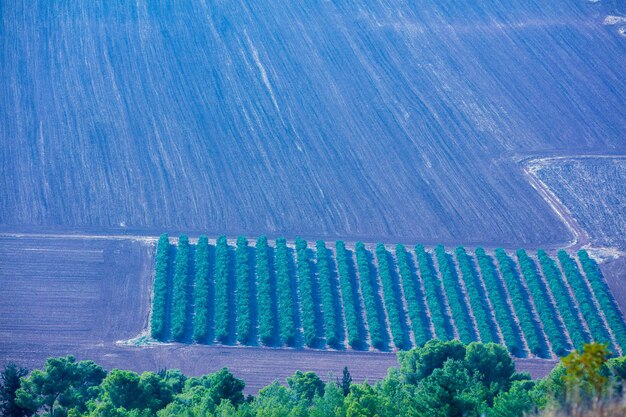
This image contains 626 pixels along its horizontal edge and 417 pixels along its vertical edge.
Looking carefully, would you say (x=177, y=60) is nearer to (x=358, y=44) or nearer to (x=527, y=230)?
(x=358, y=44)

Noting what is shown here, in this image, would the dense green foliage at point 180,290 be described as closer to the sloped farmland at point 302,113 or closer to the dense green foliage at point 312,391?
the sloped farmland at point 302,113

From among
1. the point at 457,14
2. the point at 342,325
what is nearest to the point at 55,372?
the point at 342,325

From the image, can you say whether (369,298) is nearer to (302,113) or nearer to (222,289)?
(222,289)

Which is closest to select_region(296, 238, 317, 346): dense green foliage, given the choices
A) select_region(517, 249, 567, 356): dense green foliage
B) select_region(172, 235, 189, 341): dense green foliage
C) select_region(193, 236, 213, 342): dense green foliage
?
select_region(193, 236, 213, 342): dense green foliage

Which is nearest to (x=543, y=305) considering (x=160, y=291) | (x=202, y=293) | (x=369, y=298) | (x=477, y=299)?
(x=477, y=299)

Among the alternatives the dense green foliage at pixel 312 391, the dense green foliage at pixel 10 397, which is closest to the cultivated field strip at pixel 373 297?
the dense green foliage at pixel 312 391

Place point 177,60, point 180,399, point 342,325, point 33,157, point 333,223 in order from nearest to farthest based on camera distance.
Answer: point 180,399 < point 342,325 < point 333,223 < point 33,157 < point 177,60

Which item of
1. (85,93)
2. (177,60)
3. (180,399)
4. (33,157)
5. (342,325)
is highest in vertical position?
(177,60)
